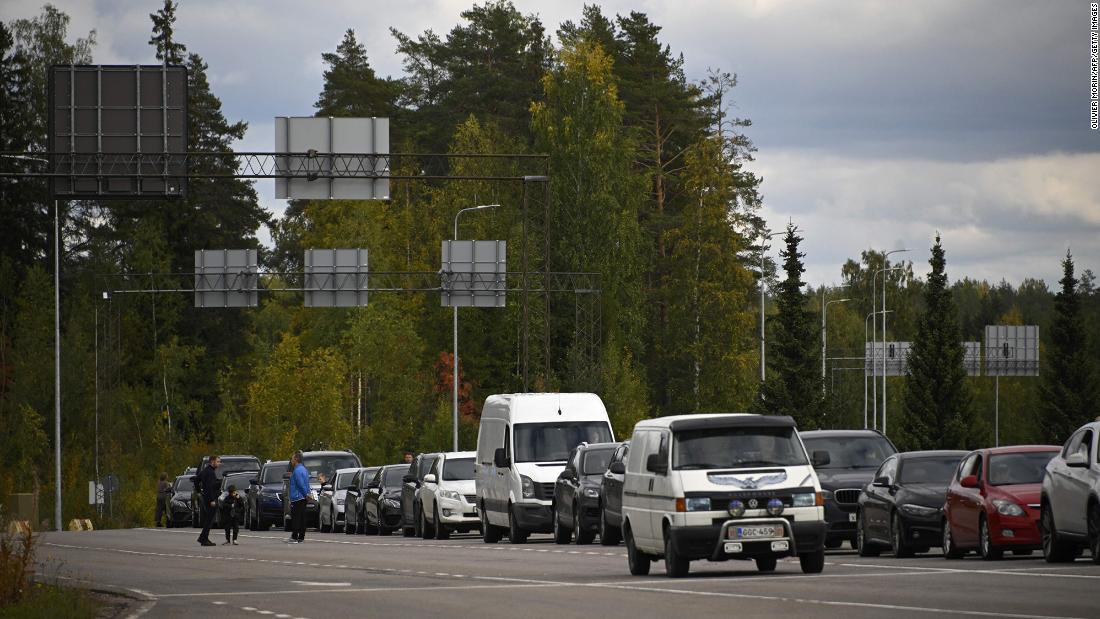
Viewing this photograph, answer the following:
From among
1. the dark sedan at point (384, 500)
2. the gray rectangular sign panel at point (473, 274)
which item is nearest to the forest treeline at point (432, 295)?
the gray rectangular sign panel at point (473, 274)

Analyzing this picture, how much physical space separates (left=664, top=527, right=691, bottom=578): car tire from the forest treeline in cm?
5118

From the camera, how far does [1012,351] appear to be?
12269 centimetres

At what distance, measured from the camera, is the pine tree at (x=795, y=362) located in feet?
286

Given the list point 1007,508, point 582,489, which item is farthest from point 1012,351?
point 1007,508

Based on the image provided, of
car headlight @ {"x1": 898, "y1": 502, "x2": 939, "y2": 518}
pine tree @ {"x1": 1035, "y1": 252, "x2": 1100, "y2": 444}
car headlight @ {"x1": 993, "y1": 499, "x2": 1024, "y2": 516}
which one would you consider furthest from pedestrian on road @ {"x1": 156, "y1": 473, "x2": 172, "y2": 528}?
pine tree @ {"x1": 1035, "y1": 252, "x2": 1100, "y2": 444}

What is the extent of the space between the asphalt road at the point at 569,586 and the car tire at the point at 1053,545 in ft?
0.62

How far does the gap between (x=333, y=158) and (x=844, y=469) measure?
17.4 meters

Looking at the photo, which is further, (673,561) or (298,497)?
(298,497)

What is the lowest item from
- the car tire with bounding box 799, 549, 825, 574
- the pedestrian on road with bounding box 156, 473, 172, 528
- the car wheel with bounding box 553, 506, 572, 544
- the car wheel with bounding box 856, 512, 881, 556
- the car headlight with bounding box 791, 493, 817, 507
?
the pedestrian on road with bounding box 156, 473, 172, 528

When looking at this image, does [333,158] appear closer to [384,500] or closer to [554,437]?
[384,500]

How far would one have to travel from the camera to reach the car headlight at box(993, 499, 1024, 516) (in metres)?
25.4

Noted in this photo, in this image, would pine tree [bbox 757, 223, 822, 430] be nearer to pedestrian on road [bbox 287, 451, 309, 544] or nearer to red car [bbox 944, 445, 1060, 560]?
pedestrian on road [bbox 287, 451, 309, 544]

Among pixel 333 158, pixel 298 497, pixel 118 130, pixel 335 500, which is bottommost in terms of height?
pixel 335 500

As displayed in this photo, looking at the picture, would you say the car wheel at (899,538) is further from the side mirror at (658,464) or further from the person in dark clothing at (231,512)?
the person in dark clothing at (231,512)
